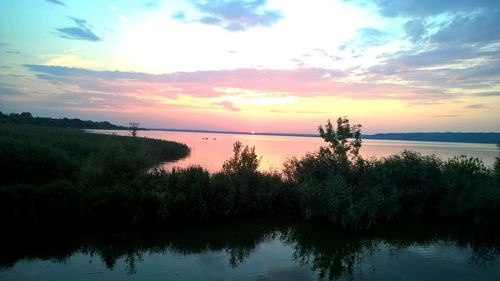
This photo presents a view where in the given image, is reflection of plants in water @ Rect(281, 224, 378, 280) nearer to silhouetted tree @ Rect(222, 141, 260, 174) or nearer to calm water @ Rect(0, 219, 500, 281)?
calm water @ Rect(0, 219, 500, 281)

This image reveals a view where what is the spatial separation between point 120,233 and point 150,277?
3.65 meters

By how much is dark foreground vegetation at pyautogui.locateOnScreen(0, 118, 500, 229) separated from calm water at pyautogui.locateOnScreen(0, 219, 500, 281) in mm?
1075

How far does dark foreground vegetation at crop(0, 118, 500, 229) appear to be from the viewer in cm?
1230

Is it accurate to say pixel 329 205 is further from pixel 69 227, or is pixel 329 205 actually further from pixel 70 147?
pixel 70 147

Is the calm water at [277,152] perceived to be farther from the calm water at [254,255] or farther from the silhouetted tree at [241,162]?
the calm water at [254,255]

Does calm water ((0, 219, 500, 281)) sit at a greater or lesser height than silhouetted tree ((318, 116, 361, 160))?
lesser

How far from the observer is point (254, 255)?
10758 millimetres

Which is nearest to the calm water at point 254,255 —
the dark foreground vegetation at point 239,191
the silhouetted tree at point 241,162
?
the dark foreground vegetation at point 239,191

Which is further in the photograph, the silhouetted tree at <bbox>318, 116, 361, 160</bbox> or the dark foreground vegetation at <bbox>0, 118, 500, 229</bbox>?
the silhouetted tree at <bbox>318, 116, 361, 160</bbox>

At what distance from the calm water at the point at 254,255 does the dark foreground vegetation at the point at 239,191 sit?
108 cm

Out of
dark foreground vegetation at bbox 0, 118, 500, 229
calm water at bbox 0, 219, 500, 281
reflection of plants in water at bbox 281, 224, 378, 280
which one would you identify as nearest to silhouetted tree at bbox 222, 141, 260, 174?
dark foreground vegetation at bbox 0, 118, 500, 229

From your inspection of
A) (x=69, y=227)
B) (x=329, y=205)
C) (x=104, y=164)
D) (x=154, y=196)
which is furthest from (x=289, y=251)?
(x=104, y=164)

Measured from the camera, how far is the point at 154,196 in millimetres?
12945

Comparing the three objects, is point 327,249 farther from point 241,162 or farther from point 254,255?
point 241,162
